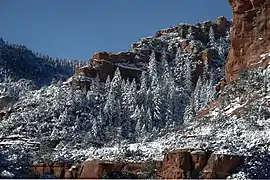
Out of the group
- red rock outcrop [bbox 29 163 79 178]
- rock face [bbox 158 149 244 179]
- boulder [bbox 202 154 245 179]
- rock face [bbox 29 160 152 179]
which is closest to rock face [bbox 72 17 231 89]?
red rock outcrop [bbox 29 163 79 178]

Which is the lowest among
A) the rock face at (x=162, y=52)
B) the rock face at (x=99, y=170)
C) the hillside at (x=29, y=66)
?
the rock face at (x=99, y=170)

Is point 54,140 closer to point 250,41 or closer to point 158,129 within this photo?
point 158,129

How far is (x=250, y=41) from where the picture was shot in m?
44.2

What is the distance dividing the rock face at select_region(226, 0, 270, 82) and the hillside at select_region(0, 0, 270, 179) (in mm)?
95

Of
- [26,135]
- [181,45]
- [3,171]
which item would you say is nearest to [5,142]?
[26,135]

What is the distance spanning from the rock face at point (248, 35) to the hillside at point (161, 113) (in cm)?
10

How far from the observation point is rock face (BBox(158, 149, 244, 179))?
904 inches

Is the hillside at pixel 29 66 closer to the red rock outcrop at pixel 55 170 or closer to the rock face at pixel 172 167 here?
the red rock outcrop at pixel 55 170

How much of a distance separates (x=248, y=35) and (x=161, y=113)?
54.4 ft

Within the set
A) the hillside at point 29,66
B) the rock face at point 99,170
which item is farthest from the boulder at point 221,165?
the hillside at point 29,66

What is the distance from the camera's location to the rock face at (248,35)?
43.1 meters

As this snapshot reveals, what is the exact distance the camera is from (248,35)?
146ft

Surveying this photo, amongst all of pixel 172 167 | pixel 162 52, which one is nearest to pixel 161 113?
pixel 162 52

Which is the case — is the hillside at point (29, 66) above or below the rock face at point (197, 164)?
above
